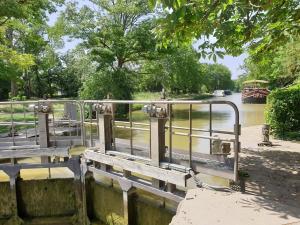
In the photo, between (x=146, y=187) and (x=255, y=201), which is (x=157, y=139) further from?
(x=255, y=201)

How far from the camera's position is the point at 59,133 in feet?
43.3

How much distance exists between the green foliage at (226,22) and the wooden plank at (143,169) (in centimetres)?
234

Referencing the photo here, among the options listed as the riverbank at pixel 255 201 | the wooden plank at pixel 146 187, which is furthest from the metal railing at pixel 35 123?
the riverbank at pixel 255 201

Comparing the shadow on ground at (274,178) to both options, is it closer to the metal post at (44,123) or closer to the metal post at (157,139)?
the metal post at (157,139)

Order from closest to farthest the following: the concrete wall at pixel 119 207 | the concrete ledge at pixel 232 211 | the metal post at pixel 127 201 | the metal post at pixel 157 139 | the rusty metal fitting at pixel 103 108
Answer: the concrete ledge at pixel 232 211, the metal post at pixel 157 139, the concrete wall at pixel 119 207, the metal post at pixel 127 201, the rusty metal fitting at pixel 103 108

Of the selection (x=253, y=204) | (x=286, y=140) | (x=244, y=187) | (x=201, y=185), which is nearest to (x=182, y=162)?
(x=201, y=185)

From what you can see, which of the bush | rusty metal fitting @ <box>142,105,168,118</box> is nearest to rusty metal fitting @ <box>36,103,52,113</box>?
rusty metal fitting @ <box>142,105,168,118</box>

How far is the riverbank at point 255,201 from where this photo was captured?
4.67 m

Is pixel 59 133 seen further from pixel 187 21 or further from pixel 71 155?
pixel 187 21

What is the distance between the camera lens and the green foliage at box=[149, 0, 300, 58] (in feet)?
18.3

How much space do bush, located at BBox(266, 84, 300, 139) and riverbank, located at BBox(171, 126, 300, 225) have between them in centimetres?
465

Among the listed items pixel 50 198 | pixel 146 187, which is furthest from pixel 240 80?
pixel 146 187

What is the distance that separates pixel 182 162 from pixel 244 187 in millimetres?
1293

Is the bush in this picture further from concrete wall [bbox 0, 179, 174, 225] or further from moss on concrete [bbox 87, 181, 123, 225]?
concrete wall [bbox 0, 179, 174, 225]
